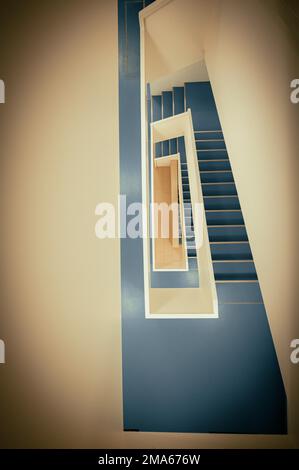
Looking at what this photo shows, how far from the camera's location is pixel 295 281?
4.26 ft

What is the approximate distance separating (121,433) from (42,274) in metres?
1.09

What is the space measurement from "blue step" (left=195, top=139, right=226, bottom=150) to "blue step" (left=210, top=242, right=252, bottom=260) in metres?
1.90

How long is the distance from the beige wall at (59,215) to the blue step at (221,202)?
157cm

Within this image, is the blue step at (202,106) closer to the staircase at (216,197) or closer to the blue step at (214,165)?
the staircase at (216,197)

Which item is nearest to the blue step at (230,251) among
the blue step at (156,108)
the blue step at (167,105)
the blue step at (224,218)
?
the blue step at (224,218)

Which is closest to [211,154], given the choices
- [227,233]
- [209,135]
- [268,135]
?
[209,135]

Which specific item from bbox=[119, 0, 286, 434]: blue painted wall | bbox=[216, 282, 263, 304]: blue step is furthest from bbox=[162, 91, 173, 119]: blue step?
bbox=[216, 282, 263, 304]: blue step

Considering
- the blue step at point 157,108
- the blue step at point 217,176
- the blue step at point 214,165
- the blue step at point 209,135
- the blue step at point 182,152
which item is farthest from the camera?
the blue step at point 157,108

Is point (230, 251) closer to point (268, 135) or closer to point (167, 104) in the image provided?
point (268, 135)

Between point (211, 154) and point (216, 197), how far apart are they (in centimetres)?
98

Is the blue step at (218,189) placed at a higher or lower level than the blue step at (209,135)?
lower

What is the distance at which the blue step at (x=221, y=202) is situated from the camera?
3.00 metres

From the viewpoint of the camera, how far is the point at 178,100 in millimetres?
4961
